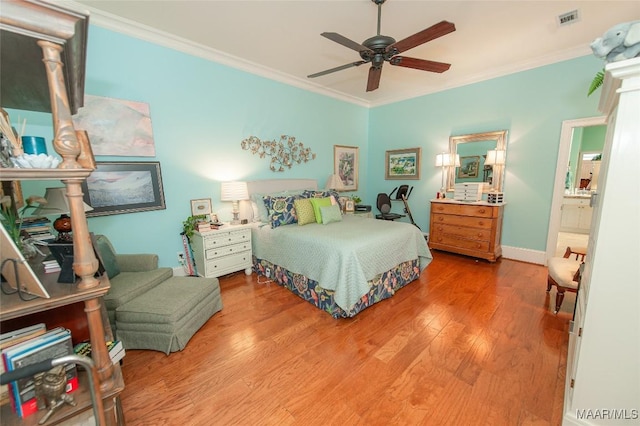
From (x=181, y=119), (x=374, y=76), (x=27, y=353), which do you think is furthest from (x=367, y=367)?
(x=181, y=119)

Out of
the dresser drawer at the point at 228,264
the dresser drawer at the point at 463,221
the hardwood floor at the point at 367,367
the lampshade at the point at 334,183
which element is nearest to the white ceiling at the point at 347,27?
the lampshade at the point at 334,183

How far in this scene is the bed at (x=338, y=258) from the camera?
2262 millimetres

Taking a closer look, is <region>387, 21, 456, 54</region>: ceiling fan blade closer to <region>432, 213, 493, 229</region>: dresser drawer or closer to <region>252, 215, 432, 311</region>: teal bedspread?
<region>252, 215, 432, 311</region>: teal bedspread

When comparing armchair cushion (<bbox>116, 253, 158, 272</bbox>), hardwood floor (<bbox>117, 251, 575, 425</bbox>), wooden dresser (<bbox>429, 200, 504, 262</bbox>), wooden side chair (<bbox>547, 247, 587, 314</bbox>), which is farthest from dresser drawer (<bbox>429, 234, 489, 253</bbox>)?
armchair cushion (<bbox>116, 253, 158, 272</bbox>)

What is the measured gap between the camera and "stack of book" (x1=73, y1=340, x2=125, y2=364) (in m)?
1.08

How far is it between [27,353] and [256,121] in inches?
132

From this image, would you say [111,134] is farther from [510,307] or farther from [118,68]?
[510,307]

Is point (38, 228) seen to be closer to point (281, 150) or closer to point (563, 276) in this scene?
point (281, 150)

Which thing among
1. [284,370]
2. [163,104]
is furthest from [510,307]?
[163,104]

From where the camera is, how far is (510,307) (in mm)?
2469

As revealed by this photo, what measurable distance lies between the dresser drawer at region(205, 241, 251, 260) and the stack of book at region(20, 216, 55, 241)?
Result: 1419 mm

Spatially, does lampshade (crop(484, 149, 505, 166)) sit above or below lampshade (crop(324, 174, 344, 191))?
above

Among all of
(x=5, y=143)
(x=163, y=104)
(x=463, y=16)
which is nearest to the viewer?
(x=5, y=143)

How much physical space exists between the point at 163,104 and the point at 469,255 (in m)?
4.66
